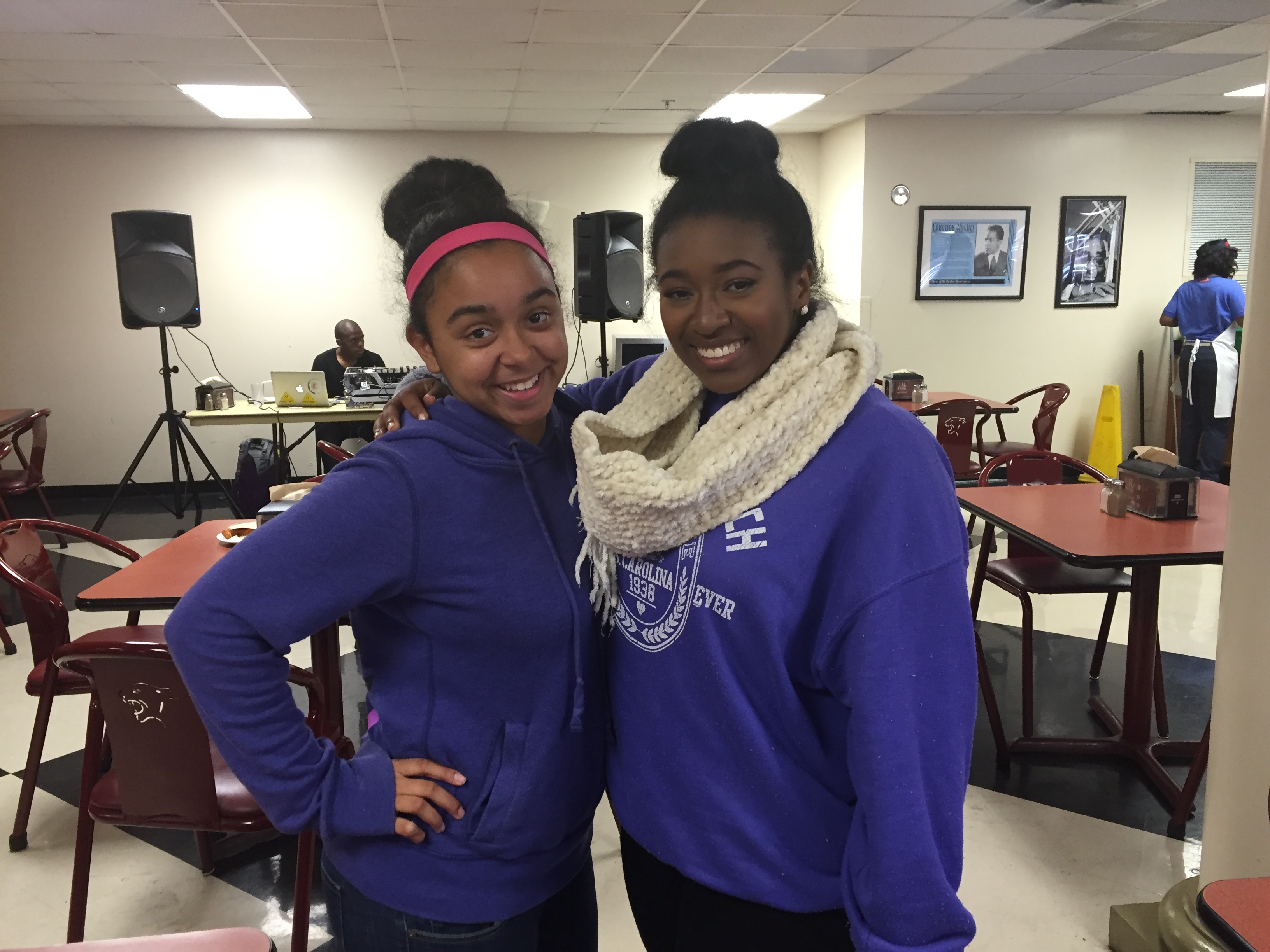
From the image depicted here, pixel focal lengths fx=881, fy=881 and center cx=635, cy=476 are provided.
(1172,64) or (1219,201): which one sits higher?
(1172,64)

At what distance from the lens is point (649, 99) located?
605 centimetres

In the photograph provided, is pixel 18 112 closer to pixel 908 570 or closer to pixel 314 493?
pixel 314 493

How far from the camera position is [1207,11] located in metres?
4.39

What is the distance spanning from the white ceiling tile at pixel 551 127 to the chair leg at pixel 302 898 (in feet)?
19.7

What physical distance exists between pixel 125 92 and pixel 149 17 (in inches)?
72.8

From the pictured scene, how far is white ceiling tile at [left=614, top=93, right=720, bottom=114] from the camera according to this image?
593 centimetres

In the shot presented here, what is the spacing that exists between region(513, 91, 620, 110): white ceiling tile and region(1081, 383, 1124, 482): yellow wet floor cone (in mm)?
4612

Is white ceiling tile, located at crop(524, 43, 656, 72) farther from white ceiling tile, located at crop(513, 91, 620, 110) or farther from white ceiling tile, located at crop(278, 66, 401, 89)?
white ceiling tile, located at crop(278, 66, 401, 89)

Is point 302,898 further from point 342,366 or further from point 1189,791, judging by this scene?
point 342,366

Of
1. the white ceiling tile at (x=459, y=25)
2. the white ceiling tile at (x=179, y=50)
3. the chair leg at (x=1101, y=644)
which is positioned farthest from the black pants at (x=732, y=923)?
the white ceiling tile at (x=179, y=50)

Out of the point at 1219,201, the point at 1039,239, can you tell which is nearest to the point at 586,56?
the point at 1039,239

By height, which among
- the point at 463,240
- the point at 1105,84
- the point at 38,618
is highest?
the point at 1105,84

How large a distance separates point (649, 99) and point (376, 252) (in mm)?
2573

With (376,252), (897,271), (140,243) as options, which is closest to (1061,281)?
(897,271)
